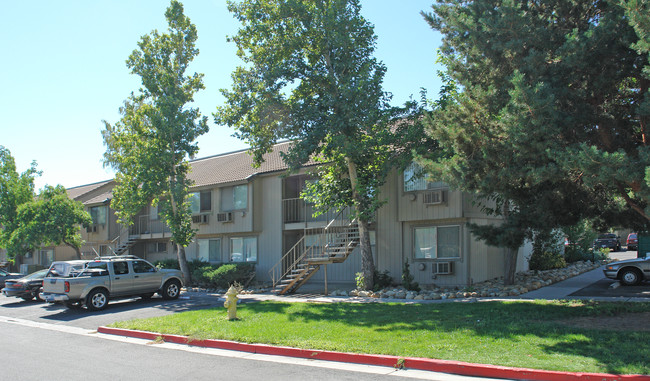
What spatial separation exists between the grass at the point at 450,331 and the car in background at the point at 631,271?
200 inches

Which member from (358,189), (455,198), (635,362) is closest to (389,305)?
(358,189)

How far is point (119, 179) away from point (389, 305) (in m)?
15.5

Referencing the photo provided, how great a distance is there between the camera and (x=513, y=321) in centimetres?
1059

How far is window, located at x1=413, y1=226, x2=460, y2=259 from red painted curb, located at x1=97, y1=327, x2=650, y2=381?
10431 millimetres

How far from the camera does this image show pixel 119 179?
24.1m

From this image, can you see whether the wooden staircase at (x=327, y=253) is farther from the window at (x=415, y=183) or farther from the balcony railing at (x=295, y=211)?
the window at (x=415, y=183)

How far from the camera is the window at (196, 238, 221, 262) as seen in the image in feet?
88.8

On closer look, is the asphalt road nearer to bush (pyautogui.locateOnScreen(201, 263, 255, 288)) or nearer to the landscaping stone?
the landscaping stone

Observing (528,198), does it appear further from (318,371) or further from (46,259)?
(46,259)

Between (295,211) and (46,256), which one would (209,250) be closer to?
(295,211)

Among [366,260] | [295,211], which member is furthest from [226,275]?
[366,260]

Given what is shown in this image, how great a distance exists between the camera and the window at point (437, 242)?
18.7m

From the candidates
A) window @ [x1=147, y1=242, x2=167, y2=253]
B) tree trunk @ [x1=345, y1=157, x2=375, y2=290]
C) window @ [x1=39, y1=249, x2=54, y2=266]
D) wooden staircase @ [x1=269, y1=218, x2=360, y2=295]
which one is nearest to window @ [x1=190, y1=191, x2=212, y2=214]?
window @ [x1=147, y1=242, x2=167, y2=253]

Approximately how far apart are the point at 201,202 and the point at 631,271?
19684 millimetres
